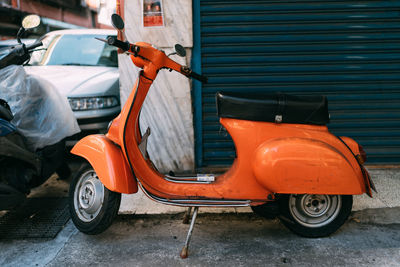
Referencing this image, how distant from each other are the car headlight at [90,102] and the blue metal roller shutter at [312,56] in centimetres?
130

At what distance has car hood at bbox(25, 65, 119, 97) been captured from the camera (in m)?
4.60

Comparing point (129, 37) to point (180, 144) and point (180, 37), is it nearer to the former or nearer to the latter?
point (180, 37)

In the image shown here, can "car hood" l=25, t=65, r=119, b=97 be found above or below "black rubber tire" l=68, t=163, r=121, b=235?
above

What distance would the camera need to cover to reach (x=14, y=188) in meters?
3.00

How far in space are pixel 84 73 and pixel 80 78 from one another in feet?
0.67

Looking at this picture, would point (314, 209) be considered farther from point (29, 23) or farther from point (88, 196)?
point (29, 23)

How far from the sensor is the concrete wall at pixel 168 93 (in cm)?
420

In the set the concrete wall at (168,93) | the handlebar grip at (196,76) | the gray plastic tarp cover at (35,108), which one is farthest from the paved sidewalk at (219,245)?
the handlebar grip at (196,76)

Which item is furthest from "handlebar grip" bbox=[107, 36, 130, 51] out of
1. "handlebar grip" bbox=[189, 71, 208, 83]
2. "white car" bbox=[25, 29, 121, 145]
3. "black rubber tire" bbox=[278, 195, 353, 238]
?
"white car" bbox=[25, 29, 121, 145]

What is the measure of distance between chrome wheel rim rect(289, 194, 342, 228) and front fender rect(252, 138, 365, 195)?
256 millimetres

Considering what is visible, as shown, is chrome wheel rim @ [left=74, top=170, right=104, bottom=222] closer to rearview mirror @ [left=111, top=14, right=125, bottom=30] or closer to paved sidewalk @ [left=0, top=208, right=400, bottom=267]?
paved sidewalk @ [left=0, top=208, right=400, bottom=267]

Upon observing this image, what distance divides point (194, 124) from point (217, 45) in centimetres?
102

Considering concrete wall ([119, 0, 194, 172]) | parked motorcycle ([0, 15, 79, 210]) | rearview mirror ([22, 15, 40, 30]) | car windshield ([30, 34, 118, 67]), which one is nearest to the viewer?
parked motorcycle ([0, 15, 79, 210])

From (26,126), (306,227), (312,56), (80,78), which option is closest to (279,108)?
(306,227)
